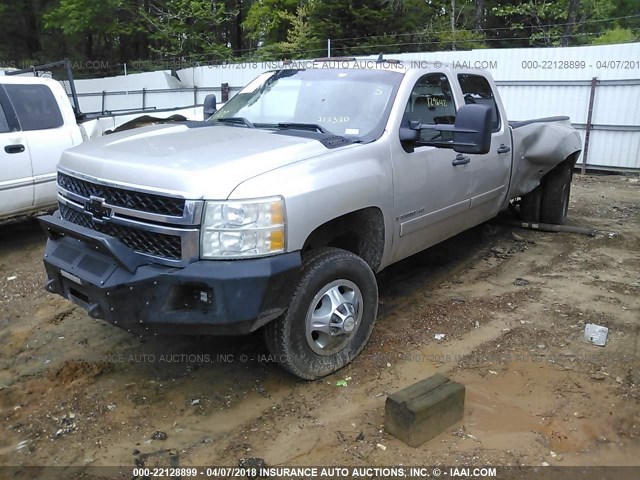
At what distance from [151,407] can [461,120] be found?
2.57m

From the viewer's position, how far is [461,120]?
Result: 3541mm

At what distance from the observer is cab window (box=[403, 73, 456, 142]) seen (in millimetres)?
4195

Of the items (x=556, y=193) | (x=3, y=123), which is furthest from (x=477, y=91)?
(x=3, y=123)

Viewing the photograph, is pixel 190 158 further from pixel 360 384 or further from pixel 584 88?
pixel 584 88

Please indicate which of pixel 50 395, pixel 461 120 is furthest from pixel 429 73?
pixel 50 395

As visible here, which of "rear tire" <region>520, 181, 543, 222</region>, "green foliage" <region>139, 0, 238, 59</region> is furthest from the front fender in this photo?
"green foliage" <region>139, 0, 238, 59</region>

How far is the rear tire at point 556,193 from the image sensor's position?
6.86 m

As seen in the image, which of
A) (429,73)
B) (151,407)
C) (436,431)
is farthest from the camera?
(429,73)

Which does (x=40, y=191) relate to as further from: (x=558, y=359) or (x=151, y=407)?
(x=558, y=359)

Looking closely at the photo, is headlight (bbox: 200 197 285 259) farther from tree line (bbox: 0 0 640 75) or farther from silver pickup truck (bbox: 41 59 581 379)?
tree line (bbox: 0 0 640 75)

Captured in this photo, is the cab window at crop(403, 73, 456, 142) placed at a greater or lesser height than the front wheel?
greater

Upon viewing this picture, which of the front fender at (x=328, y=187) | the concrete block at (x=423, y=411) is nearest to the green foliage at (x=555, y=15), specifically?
the front fender at (x=328, y=187)

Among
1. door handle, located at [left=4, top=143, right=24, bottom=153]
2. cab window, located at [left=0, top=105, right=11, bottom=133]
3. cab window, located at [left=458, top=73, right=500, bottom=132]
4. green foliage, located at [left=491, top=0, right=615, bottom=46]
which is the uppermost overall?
green foliage, located at [left=491, top=0, right=615, bottom=46]

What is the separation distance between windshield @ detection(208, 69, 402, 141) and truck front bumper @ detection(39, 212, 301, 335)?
4.28 feet
